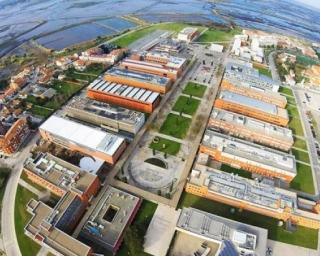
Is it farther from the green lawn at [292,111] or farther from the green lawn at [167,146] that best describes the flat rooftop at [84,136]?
the green lawn at [292,111]

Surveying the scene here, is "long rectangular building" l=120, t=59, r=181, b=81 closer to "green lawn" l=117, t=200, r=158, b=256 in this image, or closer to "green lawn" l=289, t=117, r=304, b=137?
"green lawn" l=289, t=117, r=304, b=137

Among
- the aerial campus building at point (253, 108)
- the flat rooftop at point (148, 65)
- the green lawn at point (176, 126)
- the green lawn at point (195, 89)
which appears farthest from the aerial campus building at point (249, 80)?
the green lawn at point (176, 126)

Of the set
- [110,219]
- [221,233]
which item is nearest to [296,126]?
[221,233]

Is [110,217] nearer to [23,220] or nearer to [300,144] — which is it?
[23,220]

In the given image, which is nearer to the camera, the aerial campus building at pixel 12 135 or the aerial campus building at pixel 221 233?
the aerial campus building at pixel 221 233

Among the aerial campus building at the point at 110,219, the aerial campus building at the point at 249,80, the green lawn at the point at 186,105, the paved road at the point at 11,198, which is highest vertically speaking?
the aerial campus building at the point at 249,80

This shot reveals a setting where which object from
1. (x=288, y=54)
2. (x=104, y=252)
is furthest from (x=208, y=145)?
(x=288, y=54)
